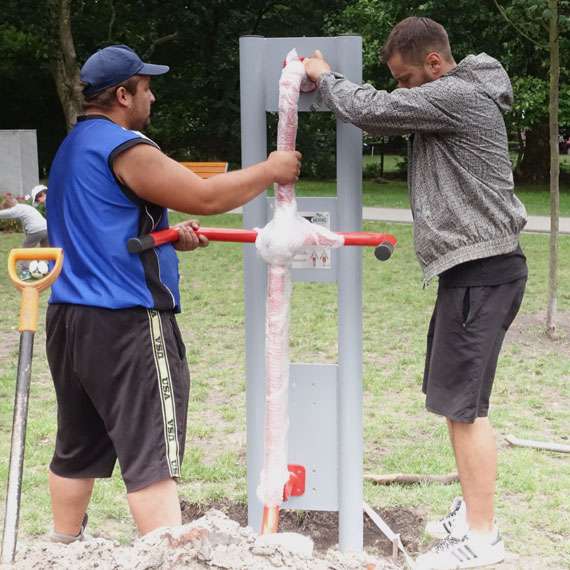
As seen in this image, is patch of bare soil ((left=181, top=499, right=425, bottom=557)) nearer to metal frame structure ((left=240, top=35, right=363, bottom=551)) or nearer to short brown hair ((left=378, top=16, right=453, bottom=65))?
metal frame structure ((left=240, top=35, right=363, bottom=551))

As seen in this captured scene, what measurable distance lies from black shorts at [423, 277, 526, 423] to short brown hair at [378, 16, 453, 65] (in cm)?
77

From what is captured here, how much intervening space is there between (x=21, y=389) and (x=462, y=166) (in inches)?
61.1

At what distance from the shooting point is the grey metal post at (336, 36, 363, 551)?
9.19 ft

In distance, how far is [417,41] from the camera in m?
2.73

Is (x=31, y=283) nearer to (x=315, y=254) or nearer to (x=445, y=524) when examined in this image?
(x=315, y=254)

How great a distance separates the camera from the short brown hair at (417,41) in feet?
8.94

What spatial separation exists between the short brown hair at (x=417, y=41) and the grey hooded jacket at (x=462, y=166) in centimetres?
9

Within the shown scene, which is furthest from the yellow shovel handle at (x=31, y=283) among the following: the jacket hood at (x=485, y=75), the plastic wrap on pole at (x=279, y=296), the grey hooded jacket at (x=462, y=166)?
the jacket hood at (x=485, y=75)

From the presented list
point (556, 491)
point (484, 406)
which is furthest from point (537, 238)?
point (484, 406)

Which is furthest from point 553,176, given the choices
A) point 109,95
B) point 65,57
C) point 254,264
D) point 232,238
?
point 65,57

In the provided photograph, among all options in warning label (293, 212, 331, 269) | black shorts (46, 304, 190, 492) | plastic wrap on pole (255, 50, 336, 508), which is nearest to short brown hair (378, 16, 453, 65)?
plastic wrap on pole (255, 50, 336, 508)

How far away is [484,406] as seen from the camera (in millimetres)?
2943

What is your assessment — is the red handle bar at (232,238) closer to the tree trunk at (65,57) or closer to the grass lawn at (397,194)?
the grass lawn at (397,194)

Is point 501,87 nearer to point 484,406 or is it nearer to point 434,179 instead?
point 434,179
